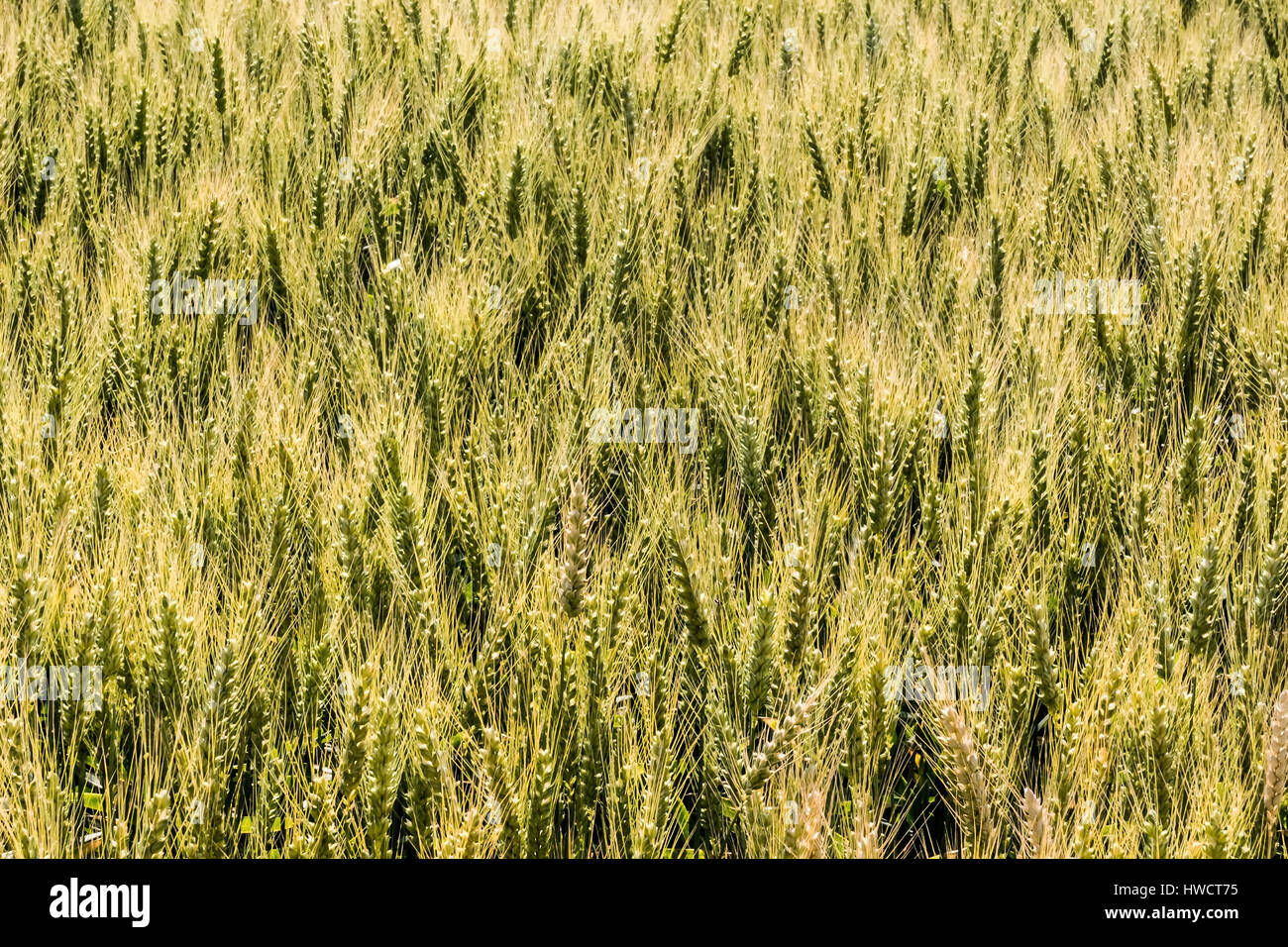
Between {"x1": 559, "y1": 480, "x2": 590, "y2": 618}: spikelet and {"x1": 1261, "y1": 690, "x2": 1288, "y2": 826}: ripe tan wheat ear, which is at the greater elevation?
{"x1": 559, "y1": 480, "x2": 590, "y2": 618}: spikelet

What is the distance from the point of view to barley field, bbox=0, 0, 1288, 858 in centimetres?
154

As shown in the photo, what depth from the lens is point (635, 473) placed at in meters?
2.03

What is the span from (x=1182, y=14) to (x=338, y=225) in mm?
3950

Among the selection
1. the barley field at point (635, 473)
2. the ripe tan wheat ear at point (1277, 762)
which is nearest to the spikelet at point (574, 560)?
the barley field at point (635, 473)

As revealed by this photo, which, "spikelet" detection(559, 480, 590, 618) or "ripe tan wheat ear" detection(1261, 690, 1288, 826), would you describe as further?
"spikelet" detection(559, 480, 590, 618)

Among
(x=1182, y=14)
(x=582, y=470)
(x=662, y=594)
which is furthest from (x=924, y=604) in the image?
(x=1182, y=14)

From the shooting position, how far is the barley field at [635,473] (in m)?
1.54

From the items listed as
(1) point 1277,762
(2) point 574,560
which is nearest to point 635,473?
(2) point 574,560

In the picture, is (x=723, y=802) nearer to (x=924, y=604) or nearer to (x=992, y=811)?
(x=992, y=811)

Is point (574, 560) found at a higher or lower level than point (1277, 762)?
higher

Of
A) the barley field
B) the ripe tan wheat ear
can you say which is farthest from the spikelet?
the ripe tan wheat ear

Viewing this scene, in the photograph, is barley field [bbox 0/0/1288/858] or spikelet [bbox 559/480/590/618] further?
spikelet [bbox 559/480/590/618]

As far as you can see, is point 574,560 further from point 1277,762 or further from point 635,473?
point 1277,762

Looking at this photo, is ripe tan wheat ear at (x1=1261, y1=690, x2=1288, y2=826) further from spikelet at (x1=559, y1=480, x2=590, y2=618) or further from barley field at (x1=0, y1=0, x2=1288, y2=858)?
spikelet at (x1=559, y1=480, x2=590, y2=618)
